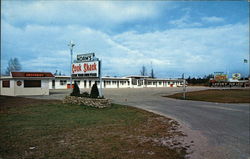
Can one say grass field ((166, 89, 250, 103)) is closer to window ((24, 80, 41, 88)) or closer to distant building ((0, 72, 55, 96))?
distant building ((0, 72, 55, 96))

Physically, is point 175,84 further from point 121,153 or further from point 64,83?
point 121,153

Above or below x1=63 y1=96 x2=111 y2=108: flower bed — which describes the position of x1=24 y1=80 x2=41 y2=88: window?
above

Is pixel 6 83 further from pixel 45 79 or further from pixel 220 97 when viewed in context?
pixel 220 97

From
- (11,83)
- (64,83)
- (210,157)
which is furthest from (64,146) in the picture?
(64,83)

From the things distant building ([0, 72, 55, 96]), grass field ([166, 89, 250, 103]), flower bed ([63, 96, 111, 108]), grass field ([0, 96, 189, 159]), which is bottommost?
grass field ([166, 89, 250, 103])

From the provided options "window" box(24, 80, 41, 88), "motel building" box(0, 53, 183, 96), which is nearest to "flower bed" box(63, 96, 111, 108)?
"motel building" box(0, 53, 183, 96)

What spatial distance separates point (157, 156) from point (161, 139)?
5.54 feet

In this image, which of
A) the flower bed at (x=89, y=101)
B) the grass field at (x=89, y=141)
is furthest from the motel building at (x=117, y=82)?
the grass field at (x=89, y=141)

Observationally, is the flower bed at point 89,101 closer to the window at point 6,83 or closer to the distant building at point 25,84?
the distant building at point 25,84

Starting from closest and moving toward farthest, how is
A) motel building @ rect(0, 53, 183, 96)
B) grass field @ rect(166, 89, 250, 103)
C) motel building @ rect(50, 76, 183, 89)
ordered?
motel building @ rect(0, 53, 183, 96) < grass field @ rect(166, 89, 250, 103) < motel building @ rect(50, 76, 183, 89)

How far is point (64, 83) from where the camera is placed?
5019cm

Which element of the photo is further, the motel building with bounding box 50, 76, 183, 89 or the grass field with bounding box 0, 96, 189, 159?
the motel building with bounding box 50, 76, 183, 89

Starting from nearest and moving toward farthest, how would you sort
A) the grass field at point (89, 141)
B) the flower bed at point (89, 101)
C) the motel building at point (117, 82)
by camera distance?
1. the grass field at point (89, 141)
2. the flower bed at point (89, 101)
3. the motel building at point (117, 82)

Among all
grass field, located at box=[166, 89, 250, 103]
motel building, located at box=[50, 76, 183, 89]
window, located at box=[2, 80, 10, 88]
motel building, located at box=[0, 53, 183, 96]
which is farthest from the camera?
motel building, located at box=[50, 76, 183, 89]
